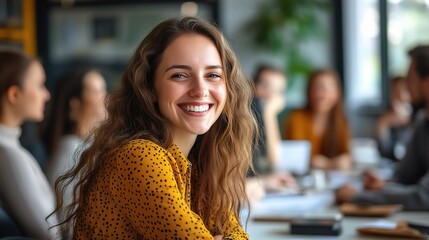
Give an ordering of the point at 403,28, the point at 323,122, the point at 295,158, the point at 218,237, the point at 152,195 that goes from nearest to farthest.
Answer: the point at 152,195 → the point at 218,237 → the point at 295,158 → the point at 323,122 → the point at 403,28

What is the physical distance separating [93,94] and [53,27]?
3998mm

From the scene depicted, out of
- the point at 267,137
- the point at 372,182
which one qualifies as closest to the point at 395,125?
the point at 267,137

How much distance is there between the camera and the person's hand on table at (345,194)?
10.1 feet

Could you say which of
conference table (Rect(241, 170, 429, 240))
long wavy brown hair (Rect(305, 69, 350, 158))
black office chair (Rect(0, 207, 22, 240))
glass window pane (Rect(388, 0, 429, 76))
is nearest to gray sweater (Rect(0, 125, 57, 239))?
black office chair (Rect(0, 207, 22, 240))

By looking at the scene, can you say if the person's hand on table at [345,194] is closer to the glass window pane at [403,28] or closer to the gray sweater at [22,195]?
the gray sweater at [22,195]

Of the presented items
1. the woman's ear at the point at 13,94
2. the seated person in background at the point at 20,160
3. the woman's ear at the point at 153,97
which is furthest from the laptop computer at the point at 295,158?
the woman's ear at the point at 153,97

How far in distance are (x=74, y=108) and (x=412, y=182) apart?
179 centimetres

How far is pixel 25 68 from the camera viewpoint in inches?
122

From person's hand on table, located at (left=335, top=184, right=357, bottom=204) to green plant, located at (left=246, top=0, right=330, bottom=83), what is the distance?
4.27 m

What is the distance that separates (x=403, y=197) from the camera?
294 centimetres

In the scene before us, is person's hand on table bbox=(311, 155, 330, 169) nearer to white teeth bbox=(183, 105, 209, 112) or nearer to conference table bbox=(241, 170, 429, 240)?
conference table bbox=(241, 170, 429, 240)

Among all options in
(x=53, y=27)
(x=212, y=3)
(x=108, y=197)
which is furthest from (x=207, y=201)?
(x=53, y=27)

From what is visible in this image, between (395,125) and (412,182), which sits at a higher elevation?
(395,125)

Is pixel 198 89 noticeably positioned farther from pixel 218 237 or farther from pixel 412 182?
pixel 412 182
